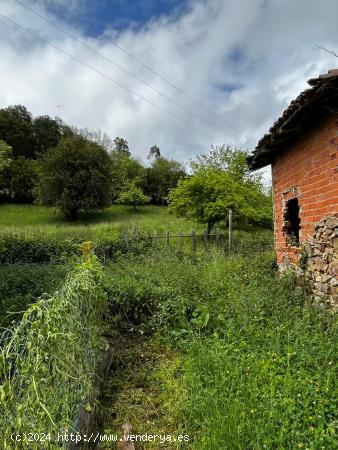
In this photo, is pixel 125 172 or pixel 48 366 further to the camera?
pixel 125 172

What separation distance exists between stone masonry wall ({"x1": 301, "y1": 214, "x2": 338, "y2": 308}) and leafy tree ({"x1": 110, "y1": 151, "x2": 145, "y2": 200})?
2778 cm

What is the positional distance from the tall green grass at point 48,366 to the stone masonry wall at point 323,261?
316 centimetres

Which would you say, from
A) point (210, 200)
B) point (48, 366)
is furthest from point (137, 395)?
point (210, 200)

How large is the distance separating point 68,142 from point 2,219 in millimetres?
7657

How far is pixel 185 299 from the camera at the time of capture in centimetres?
534

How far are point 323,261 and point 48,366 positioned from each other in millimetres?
3969

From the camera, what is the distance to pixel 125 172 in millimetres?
34781

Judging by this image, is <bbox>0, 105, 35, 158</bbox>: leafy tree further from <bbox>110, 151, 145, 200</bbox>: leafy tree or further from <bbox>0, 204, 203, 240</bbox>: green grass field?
<bbox>0, 204, 203, 240</bbox>: green grass field

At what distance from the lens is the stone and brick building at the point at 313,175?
4.26 m

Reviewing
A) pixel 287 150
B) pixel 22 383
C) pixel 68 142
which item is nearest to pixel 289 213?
pixel 287 150

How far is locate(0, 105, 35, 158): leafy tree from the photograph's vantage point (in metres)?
34.5

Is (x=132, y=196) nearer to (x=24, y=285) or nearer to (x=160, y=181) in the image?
(x=160, y=181)

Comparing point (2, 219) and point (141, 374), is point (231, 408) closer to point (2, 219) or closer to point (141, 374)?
point (141, 374)

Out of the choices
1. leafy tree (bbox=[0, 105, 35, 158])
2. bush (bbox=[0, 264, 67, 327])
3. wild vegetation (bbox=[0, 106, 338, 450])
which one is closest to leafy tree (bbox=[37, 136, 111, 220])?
leafy tree (bbox=[0, 105, 35, 158])
